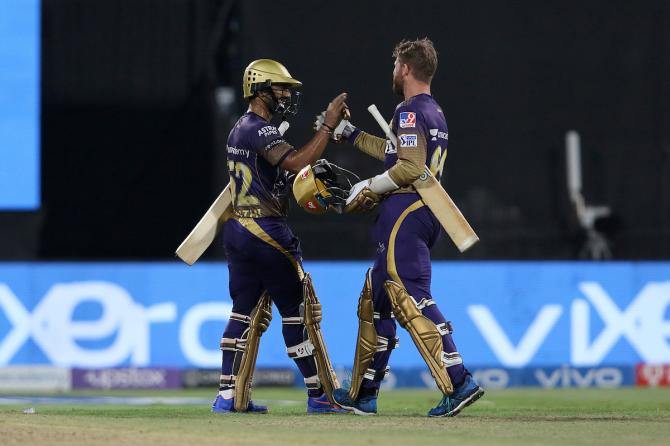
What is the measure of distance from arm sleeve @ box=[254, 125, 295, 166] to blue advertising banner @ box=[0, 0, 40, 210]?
5157 mm

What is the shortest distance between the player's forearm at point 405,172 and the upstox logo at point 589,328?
5270 mm

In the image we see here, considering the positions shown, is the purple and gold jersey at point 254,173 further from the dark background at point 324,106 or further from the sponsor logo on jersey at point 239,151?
the dark background at point 324,106

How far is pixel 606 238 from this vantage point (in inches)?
496

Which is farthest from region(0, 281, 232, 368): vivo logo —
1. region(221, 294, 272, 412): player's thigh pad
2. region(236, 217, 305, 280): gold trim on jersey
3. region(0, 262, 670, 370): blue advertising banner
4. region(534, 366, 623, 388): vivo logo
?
region(236, 217, 305, 280): gold trim on jersey

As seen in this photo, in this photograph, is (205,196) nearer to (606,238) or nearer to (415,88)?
(606,238)

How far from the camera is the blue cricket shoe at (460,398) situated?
7.19 m

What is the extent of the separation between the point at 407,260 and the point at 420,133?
67 centimetres

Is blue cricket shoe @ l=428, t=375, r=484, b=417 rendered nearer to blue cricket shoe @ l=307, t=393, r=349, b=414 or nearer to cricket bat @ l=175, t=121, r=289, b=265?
blue cricket shoe @ l=307, t=393, r=349, b=414

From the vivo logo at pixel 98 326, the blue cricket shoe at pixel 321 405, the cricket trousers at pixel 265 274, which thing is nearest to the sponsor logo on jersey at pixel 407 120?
the cricket trousers at pixel 265 274

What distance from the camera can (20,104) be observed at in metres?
12.3

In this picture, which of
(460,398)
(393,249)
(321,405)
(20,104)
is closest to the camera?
(460,398)

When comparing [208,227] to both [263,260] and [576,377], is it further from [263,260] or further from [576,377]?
[576,377]

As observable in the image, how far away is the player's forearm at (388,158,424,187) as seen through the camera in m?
7.23

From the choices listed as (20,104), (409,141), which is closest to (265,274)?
(409,141)
